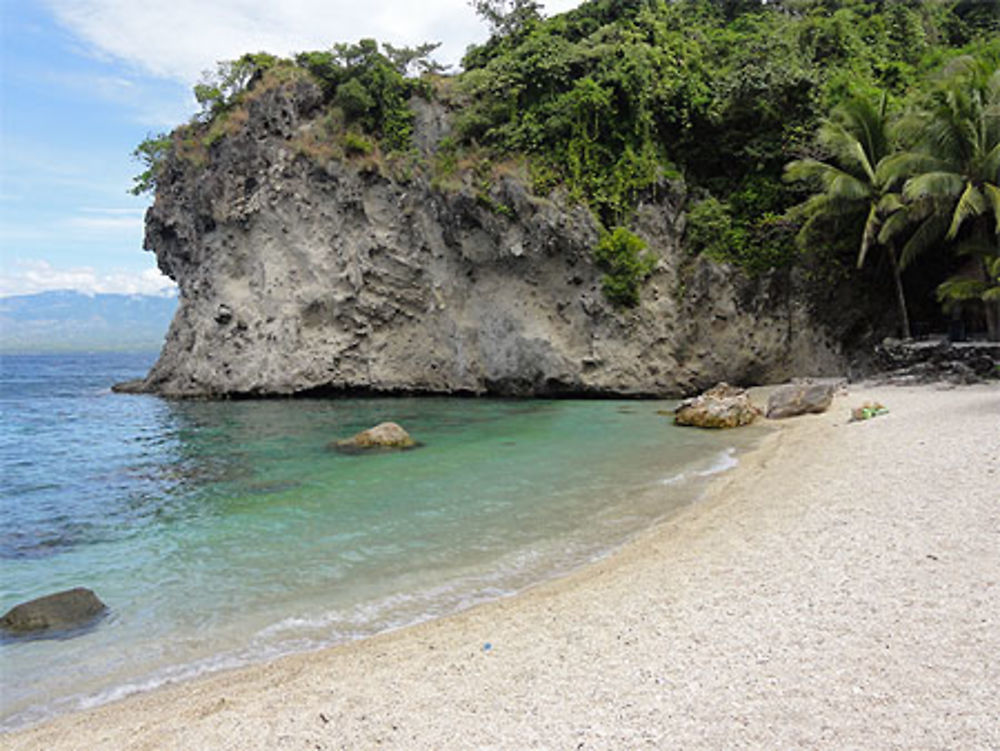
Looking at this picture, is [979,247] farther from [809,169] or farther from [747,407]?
[747,407]

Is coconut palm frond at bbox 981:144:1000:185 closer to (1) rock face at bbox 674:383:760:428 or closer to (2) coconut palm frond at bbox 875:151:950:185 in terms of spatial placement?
(2) coconut palm frond at bbox 875:151:950:185

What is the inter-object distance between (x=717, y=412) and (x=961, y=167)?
11.2 m

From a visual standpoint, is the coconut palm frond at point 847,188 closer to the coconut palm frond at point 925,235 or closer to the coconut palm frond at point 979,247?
the coconut palm frond at point 925,235

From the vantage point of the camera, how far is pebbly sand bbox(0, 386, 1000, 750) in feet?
12.4

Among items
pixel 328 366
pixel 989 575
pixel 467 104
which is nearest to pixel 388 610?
pixel 989 575

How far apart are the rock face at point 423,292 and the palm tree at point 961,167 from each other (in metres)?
5.89

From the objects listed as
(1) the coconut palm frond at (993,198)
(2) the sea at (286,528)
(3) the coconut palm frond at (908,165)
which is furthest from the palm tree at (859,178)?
(2) the sea at (286,528)

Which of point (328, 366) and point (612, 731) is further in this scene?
point (328, 366)

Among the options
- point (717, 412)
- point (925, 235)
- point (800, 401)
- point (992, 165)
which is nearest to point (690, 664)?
point (717, 412)

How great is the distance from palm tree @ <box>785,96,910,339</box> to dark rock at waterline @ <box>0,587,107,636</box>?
78.0 ft

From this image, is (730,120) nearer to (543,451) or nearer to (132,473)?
(543,451)

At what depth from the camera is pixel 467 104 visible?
30.3 m

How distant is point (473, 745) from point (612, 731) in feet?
2.77

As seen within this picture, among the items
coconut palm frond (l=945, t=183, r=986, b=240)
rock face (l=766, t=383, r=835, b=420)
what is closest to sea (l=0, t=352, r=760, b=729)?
rock face (l=766, t=383, r=835, b=420)
